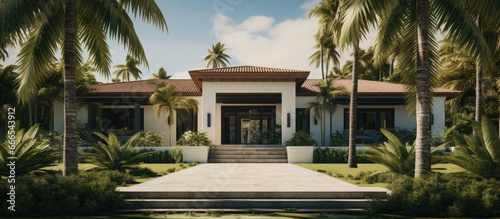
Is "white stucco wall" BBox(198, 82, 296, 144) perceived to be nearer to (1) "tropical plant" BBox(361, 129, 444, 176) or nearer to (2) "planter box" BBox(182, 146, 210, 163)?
(2) "planter box" BBox(182, 146, 210, 163)

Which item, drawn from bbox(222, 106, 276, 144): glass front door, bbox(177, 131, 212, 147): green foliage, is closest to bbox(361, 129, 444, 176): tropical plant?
bbox(177, 131, 212, 147): green foliage

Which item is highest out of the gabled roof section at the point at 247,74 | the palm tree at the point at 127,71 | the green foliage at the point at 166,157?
the palm tree at the point at 127,71

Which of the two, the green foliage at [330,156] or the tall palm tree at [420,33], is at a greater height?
the tall palm tree at [420,33]

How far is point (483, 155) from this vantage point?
7.31 meters

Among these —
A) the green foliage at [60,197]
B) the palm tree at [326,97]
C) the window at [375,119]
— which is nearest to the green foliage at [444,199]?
the green foliage at [60,197]

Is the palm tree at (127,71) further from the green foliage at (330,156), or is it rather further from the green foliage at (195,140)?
the green foliage at (330,156)

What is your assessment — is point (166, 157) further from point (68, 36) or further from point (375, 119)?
point (375, 119)

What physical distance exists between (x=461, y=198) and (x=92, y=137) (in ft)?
68.7

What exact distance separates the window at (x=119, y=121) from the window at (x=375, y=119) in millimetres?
15680

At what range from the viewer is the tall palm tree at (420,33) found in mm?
6953

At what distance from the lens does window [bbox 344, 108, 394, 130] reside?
23200 millimetres

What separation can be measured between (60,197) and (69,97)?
8.63 feet

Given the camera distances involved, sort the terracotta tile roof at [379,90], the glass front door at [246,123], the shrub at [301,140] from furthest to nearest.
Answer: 1. the glass front door at [246,123]
2. the terracotta tile roof at [379,90]
3. the shrub at [301,140]

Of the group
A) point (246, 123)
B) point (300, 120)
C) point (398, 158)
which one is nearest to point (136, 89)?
point (246, 123)
